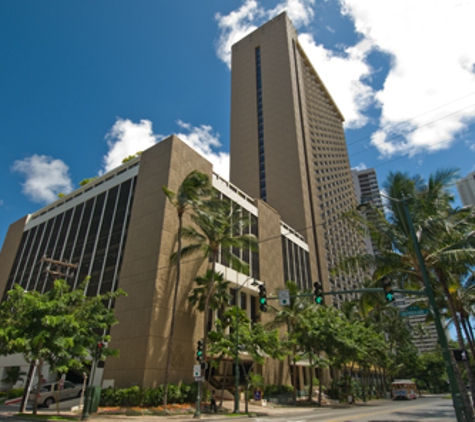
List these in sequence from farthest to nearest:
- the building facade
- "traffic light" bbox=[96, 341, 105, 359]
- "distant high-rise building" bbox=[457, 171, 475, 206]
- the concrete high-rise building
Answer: the concrete high-rise building → "distant high-rise building" bbox=[457, 171, 475, 206] → the building facade → "traffic light" bbox=[96, 341, 105, 359]

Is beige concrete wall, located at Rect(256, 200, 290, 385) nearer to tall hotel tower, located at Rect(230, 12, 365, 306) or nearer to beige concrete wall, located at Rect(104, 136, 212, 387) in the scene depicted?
beige concrete wall, located at Rect(104, 136, 212, 387)

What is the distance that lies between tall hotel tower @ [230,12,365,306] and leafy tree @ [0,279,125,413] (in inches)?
1593

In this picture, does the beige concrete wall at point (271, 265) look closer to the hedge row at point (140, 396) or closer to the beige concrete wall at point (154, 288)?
the beige concrete wall at point (154, 288)

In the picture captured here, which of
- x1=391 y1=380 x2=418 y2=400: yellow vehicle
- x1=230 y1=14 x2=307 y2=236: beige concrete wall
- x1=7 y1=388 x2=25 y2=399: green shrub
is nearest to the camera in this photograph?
x1=7 y1=388 x2=25 y2=399: green shrub

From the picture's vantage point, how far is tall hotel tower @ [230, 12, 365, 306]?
62781 millimetres

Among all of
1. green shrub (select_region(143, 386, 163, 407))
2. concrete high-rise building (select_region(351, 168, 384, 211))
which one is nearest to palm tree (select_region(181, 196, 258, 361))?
green shrub (select_region(143, 386, 163, 407))

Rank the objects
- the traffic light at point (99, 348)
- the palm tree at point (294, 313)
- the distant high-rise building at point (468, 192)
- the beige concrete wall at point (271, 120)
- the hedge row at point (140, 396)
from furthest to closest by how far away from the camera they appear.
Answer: the beige concrete wall at point (271, 120) < the distant high-rise building at point (468, 192) < the palm tree at point (294, 313) < the hedge row at point (140, 396) < the traffic light at point (99, 348)

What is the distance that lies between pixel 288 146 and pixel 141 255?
44157 mm

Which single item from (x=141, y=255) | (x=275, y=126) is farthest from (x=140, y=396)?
(x=275, y=126)

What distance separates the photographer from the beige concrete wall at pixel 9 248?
4819 centimetres

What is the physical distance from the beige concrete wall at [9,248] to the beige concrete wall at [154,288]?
91.1 ft

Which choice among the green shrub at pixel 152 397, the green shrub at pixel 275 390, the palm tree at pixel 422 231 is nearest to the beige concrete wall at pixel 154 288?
the green shrub at pixel 152 397

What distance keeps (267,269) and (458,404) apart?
3022cm

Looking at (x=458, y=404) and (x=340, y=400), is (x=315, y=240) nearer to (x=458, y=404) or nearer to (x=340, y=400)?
(x=340, y=400)
